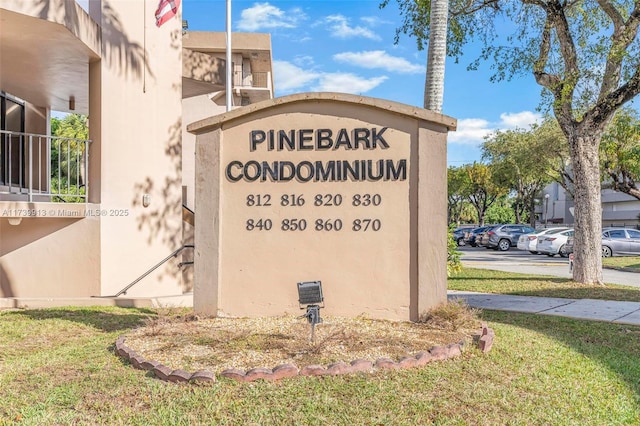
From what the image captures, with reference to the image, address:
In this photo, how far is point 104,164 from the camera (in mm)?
10188

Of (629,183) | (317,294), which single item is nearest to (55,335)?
(317,294)

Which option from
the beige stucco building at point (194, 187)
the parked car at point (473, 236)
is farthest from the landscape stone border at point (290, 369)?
the parked car at point (473, 236)

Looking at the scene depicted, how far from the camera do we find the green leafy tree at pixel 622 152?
23359 millimetres

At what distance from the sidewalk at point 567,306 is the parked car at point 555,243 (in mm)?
16072

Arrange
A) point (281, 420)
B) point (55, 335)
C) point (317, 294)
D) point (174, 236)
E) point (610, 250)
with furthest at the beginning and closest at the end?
point (610, 250) < point (174, 236) < point (55, 335) < point (317, 294) < point (281, 420)

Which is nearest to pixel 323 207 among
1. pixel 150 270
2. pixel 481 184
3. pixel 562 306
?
pixel 562 306

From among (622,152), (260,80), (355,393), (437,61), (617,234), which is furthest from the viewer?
(260,80)

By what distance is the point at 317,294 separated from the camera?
5.77 meters

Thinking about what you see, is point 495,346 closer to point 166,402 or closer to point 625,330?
point 625,330

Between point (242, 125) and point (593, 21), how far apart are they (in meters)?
10.7

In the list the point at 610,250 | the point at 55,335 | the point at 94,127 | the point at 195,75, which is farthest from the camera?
the point at 610,250

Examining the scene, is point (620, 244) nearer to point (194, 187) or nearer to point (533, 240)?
point (533, 240)

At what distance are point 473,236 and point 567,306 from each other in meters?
28.7

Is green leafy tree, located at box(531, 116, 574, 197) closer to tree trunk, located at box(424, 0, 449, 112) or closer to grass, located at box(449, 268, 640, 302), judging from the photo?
grass, located at box(449, 268, 640, 302)
